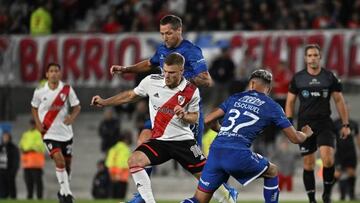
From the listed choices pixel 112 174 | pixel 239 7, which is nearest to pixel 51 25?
pixel 239 7

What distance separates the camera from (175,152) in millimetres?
14586

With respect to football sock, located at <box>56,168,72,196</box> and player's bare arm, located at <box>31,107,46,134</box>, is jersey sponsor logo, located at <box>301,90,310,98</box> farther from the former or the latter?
player's bare arm, located at <box>31,107,46,134</box>

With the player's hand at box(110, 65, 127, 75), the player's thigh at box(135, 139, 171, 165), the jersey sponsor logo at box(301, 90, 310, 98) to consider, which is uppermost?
the player's hand at box(110, 65, 127, 75)

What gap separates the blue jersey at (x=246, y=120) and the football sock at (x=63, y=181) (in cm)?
505

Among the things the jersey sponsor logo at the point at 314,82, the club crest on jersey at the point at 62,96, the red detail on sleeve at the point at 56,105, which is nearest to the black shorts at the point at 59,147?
the red detail on sleeve at the point at 56,105

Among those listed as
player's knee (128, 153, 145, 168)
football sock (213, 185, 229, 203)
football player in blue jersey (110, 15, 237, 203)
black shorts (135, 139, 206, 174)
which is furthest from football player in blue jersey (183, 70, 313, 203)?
football player in blue jersey (110, 15, 237, 203)

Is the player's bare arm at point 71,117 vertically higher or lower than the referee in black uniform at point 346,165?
higher

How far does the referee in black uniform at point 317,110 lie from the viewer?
1744 centimetres

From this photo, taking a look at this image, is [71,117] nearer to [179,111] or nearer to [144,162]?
[144,162]

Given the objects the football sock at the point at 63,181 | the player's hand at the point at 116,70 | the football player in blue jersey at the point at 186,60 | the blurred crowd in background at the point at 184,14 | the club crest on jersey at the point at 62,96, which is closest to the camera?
the football player in blue jersey at the point at 186,60

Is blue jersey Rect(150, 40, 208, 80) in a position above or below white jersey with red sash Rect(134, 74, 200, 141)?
above

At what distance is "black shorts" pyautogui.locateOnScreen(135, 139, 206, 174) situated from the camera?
1450 cm

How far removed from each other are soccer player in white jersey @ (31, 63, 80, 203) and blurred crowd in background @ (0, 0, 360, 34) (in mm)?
12624

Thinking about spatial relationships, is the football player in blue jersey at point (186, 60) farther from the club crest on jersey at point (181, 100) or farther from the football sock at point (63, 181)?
the football sock at point (63, 181)
